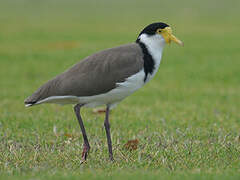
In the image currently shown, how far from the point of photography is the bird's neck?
17.5ft

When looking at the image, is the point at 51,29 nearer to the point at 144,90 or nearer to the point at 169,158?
the point at 144,90

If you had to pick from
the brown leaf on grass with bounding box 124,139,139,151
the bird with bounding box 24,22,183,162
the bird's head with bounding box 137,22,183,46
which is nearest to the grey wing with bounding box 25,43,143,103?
the bird with bounding box 24,22,183,162

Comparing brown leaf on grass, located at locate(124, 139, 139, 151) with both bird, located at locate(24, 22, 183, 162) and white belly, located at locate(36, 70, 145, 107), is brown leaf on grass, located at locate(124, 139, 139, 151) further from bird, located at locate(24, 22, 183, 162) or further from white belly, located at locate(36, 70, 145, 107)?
white belly, located at locate(36, 70, 145, 107)

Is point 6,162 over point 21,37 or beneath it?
over

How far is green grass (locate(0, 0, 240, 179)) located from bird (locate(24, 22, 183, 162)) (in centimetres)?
58

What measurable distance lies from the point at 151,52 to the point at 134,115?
308cm

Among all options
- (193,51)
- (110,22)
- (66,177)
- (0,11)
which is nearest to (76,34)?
(110,22)

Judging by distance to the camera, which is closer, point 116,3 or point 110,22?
point 110,22

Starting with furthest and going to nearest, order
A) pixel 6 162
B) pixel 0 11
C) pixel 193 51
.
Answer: pixel 0 11 < pixel 193 51 < pixel 6 162

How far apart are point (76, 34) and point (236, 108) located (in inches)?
597

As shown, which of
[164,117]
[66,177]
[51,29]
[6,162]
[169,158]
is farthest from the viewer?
[51,29]

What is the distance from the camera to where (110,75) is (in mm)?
5320

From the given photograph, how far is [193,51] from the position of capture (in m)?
17.5

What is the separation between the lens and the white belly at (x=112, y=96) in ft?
17.2
